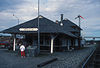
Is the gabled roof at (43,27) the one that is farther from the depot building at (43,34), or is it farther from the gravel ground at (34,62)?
the gravel ground at (34,62)

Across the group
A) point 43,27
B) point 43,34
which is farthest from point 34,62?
point 43,27

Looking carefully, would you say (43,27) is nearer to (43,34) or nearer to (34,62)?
(43,34)

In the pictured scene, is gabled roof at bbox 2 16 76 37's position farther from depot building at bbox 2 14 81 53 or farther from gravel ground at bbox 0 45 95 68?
gravel ground at bbox 0 45 95 68

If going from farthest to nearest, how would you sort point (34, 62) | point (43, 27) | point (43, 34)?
point (43, 34)
point (43, 27)
point (34, 62)

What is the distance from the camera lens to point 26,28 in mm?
24156

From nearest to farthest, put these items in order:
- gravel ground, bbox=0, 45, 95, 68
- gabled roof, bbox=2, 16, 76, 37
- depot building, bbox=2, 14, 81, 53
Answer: gravel ground, bbox=0, 45, 95, 68 < gabled roof, bbox=2, 16, 76, 37 < depot building, bbox=2, 14, 81, 53

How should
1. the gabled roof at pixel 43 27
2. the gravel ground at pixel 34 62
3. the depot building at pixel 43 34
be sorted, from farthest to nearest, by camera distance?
the depot building at pixel 43 34, the gabled roof at pixel 43 27, the gravel ground at pixel 34 62

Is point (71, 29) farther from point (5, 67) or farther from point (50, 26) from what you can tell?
point (5, 67)

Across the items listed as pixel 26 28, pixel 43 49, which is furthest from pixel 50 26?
pixel 43 49

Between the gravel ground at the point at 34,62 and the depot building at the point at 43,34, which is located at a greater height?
the depot building at the point at 43,34

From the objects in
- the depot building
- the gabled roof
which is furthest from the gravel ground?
the depot building

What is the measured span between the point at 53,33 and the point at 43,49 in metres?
7.17

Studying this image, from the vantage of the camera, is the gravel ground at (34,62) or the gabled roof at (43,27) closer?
the gravel ground at (34,62)

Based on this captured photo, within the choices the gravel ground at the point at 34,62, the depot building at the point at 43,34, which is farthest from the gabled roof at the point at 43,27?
the gravel ground at the point at 34,62
